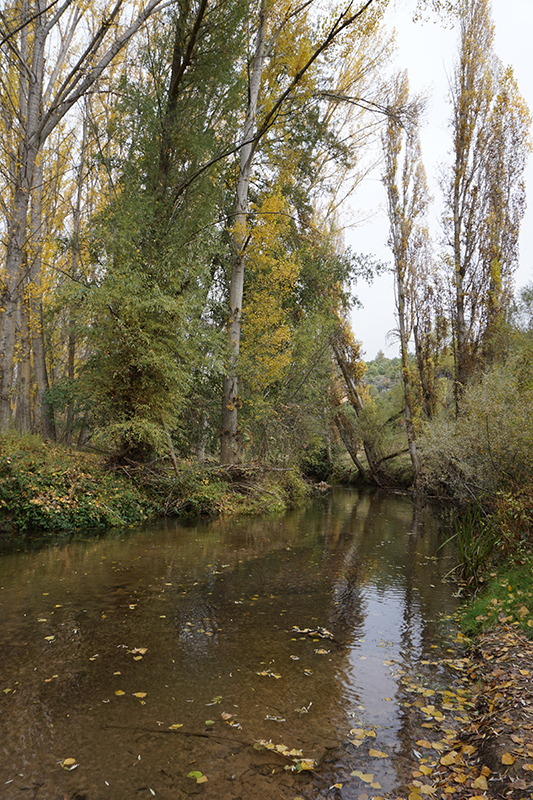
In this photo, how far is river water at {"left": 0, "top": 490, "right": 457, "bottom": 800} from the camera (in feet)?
8.64

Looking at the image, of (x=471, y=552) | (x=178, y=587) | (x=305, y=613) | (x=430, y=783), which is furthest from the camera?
(x=471, y=552)

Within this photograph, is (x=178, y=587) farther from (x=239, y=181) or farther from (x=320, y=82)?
(x=320, y=82)

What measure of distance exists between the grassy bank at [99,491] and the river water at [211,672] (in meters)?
1.14

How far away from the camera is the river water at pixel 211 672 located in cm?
263

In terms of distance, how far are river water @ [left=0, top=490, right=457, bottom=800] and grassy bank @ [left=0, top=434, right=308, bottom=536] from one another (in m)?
1.14

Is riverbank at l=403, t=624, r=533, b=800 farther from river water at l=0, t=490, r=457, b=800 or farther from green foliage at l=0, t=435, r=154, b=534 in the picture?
green foliage at l=0, t=435, r=154, b=534

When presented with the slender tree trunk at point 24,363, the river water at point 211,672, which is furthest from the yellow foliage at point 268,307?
the river water at point 211,672

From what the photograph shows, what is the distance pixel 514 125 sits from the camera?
640 inches

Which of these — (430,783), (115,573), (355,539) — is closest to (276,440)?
(355,539)

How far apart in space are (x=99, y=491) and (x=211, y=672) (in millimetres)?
6623

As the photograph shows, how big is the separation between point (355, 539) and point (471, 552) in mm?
3600

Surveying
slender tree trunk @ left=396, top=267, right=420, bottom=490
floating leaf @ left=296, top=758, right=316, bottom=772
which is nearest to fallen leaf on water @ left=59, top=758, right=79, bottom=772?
floating leaf @ left=296, top=758, right=316, bottom=772

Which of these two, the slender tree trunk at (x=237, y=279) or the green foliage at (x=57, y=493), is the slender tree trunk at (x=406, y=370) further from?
the green foliage at (x=57, y=493)

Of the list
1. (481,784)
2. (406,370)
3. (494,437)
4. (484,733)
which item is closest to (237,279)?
(494,437)
